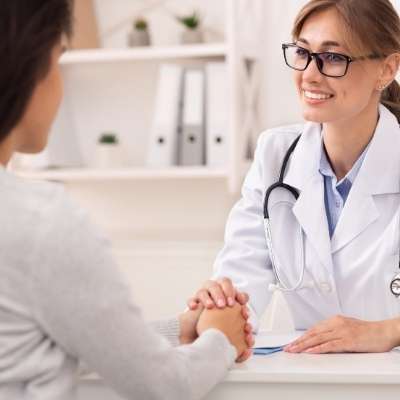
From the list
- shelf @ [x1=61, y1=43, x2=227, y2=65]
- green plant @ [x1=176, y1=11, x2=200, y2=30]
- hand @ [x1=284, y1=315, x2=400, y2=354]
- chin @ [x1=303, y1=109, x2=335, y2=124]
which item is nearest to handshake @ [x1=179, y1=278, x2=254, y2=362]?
hand @ [x1=284, y1=315, x2=400, y2=354]

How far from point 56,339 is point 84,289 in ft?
0.24

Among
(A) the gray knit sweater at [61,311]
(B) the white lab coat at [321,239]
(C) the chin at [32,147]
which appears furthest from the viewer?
(B) the white lab coat at [321,239]

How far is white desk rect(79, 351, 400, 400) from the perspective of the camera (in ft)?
3.65

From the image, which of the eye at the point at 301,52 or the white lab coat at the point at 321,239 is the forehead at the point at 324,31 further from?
the white lab coat at the point at 321,239

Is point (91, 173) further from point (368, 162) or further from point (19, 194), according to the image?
point (19, 194)

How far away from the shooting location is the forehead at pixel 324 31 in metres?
1.67

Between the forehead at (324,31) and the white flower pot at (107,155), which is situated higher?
the forehead at (324,31)

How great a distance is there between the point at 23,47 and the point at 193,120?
6.18 feet

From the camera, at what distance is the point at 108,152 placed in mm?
2877

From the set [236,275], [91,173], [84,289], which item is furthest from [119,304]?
[91,173]

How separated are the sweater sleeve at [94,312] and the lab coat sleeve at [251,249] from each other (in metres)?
0.71

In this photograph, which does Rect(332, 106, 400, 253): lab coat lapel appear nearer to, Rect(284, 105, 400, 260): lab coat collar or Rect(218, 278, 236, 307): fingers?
Rect(284, 105, 400, 260): lab coat collar

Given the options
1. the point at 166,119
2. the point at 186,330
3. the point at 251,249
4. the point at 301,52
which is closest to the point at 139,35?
the point at 166,119

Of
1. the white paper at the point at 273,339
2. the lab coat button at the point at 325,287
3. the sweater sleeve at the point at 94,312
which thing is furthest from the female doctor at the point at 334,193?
the sweater sleeve at the point at 94,312
